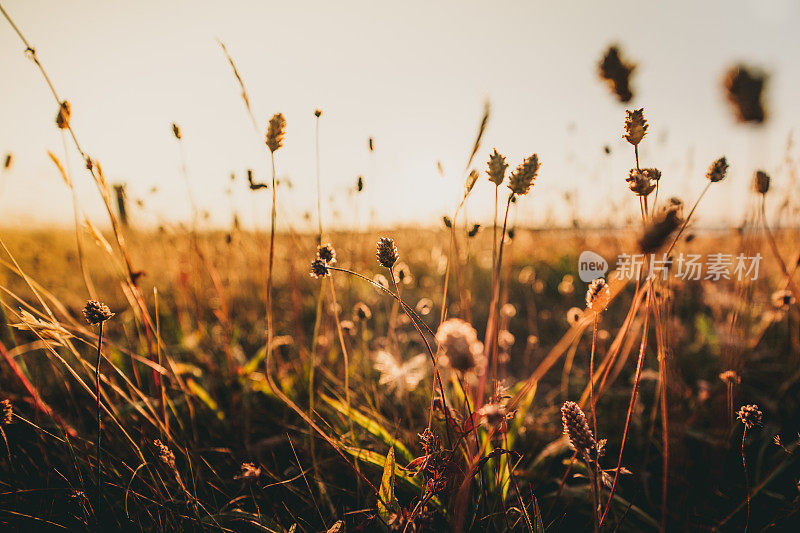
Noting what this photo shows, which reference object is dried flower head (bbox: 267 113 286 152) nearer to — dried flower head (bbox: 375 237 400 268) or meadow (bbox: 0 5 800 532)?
meadow (bbox: 0 5 800 532)

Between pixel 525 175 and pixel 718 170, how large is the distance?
0.56m

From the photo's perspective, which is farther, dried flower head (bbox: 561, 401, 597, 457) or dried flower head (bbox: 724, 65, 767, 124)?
dried flower head (bbox: 724, 65, 767, 124)

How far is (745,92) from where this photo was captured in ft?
4.68

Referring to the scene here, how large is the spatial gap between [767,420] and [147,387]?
2905 millimetres

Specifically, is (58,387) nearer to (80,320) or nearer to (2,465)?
(2,465)

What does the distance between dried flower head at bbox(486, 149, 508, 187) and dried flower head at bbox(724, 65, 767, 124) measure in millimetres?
1353

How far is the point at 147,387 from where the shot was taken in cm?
176

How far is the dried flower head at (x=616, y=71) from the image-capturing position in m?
1.09

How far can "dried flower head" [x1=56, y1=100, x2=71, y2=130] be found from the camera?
0.95 metres

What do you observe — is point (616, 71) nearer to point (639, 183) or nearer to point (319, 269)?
point (639, 183)

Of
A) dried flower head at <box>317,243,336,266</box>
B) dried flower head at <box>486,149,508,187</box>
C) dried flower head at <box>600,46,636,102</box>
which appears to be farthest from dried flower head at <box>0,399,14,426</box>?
dried flower head at <box>600,46,636,102</box>

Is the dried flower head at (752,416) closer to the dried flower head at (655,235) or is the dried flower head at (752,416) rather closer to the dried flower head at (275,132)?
the dried flower head at (655,235)

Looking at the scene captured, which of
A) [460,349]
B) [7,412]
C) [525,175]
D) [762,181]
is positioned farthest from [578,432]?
[7,412]

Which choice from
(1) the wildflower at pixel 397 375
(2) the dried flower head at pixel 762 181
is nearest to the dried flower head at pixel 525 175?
(1) the wildflower at pixel 397 375
